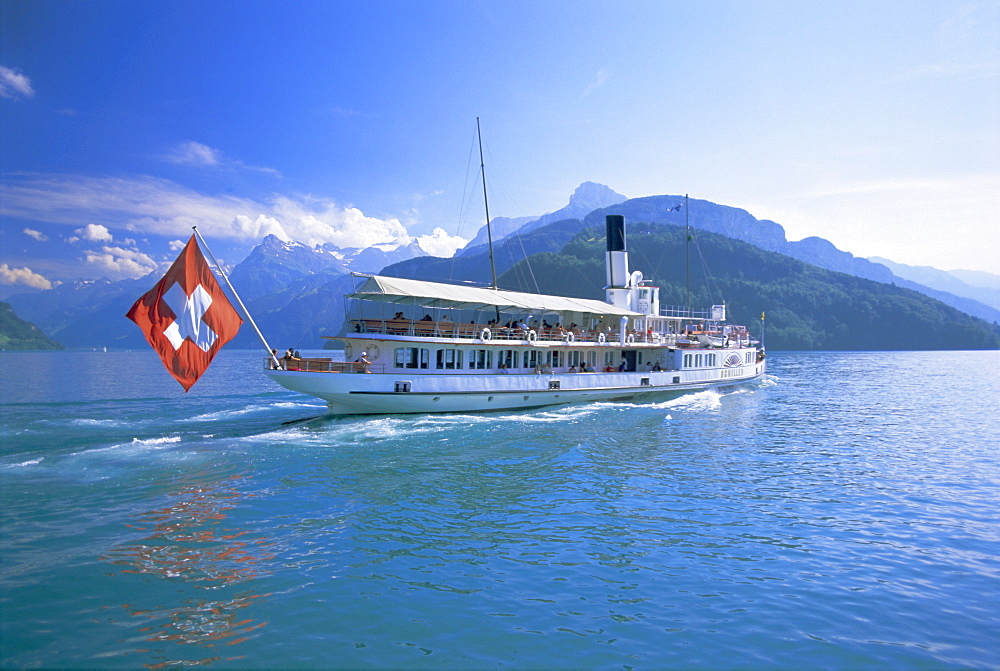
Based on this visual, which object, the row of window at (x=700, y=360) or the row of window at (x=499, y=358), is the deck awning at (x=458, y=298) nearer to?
the row of window at (x=499, y=358)

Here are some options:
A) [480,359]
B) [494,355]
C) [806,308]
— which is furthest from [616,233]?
[806,308]

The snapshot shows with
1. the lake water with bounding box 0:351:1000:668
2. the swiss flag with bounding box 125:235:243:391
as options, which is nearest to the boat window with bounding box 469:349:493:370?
the lake water with bounding box 0:351:1000:668

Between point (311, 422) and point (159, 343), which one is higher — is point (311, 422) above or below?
below

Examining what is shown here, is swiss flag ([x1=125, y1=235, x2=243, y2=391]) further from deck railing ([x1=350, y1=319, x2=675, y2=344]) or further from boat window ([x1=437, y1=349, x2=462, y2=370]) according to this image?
boat window ([x1=437, y1=349, x2=462, y2=370])

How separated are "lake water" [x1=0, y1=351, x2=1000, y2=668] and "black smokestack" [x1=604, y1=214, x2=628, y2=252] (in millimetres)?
21965

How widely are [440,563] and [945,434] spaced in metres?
27.9

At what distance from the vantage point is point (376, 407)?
26375 millimetres

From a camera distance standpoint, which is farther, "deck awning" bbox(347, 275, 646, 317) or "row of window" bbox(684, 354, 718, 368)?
"row of window" bbox(684, 354, 718, 368)

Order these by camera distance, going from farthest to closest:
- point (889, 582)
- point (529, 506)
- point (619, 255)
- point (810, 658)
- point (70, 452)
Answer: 1. point (619, 255)
2. point (70, 452)
3. point (529, 506)
4. point (889, 582)
5. point (810, 658)

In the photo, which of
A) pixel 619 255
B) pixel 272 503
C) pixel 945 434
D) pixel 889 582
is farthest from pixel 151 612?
pixel 619 255

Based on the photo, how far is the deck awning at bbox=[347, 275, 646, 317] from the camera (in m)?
25.6

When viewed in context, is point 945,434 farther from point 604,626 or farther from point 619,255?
point 604,626

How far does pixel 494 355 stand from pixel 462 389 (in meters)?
3.51

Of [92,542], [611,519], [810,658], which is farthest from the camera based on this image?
[611,519]
